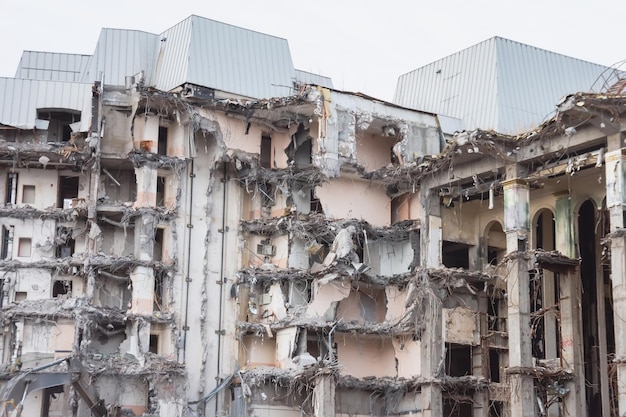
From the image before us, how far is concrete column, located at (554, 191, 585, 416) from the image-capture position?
46.7 m

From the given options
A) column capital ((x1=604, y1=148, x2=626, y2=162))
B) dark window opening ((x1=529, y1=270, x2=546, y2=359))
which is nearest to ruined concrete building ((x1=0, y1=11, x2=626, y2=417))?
dark window opening ((x1=529, y1=270, x2=546, y2=359))

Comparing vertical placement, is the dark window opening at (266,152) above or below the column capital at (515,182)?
above

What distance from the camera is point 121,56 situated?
54688mm

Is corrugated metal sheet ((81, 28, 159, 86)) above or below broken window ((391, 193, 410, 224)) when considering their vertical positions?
above

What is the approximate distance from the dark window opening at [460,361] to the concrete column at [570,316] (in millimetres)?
5508

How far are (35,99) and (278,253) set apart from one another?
522 inches

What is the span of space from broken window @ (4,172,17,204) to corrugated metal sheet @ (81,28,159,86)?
669 cm

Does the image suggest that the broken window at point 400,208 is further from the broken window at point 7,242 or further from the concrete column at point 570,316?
the broken window at point 7,242

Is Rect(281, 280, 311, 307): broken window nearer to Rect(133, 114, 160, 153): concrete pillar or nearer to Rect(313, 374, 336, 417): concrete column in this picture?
Rect(313, 374, 336, 417): concrete column

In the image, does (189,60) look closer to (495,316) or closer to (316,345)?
(316,345)

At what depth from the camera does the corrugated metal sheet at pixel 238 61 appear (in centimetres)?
5259

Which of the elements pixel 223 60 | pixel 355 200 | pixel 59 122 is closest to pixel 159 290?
pixel 59 122

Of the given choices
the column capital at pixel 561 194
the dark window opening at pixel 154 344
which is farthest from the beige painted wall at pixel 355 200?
the dark window opening at pixel 154 344

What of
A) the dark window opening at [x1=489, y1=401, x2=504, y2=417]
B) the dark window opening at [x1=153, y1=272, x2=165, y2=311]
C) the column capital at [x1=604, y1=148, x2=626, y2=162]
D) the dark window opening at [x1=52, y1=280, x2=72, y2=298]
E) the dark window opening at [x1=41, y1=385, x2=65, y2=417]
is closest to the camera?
the column capital at [x1=604, y1=148, x2=626, y2=162]
